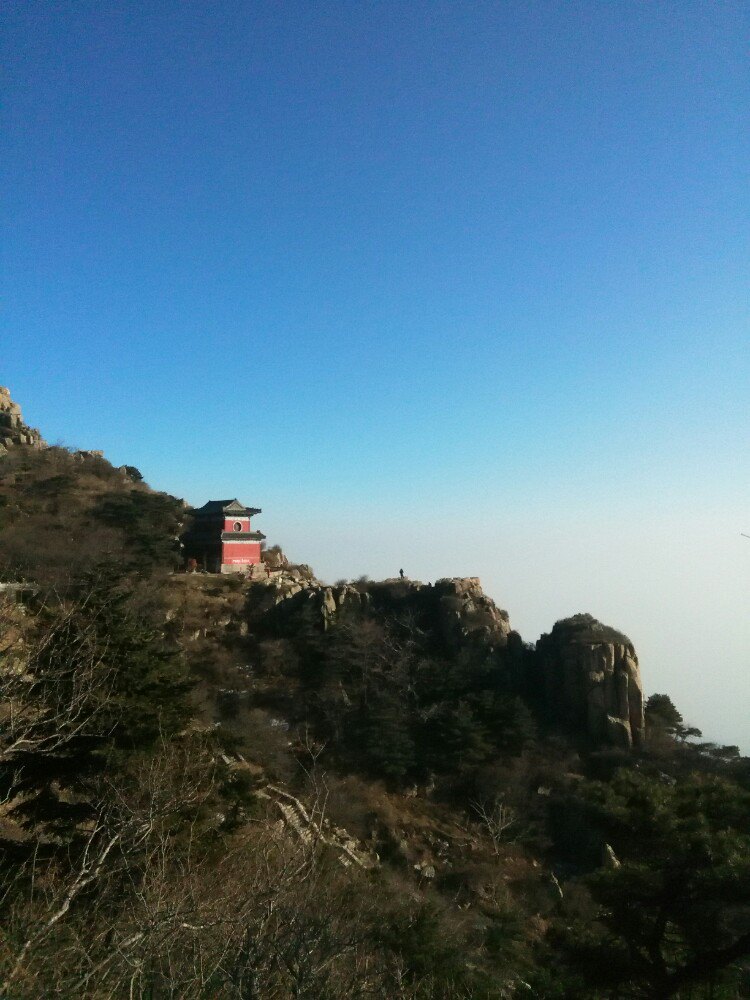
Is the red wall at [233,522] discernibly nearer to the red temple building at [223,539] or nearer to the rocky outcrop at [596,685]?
the red temple building at [223,539]

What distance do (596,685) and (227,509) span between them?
61.0 ft

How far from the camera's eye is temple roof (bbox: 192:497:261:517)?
33.1 meters

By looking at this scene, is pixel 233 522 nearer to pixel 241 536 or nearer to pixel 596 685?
pixel 241 536

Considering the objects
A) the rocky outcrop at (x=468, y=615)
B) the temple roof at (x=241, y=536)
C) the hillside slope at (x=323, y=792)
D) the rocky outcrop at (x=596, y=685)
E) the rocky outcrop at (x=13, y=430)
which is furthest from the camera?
the rocky outcrop at (x=13, y=430)

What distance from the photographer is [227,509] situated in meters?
32.9

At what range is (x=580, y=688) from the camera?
79.7 ft

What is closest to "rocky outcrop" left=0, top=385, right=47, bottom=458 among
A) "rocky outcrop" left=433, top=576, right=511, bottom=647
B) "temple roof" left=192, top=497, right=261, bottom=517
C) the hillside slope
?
the hillside slope

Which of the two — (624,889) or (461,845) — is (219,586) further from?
(624,889)

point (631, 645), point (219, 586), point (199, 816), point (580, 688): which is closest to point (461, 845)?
point (580, 688)

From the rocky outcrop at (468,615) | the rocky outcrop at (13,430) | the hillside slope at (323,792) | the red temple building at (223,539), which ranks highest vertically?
the rocky outcrop at (13,430)

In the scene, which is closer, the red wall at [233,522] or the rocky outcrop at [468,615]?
the rocky outcrop at [468,615]

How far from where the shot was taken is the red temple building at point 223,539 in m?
32.4

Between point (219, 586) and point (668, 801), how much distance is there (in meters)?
22.1

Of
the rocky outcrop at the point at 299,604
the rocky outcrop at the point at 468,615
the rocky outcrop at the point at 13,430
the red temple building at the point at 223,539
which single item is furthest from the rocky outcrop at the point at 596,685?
the rocky outcrop at the point at 13,430
